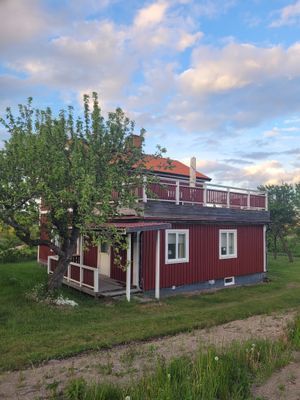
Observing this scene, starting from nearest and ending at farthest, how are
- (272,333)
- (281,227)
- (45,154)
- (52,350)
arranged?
(52,350), (272,333), (45,154), (281,227)

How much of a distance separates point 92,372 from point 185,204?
10.0m

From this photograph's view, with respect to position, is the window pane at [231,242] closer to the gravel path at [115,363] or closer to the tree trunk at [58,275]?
the gravel path at [115,363]

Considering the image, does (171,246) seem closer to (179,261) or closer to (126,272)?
(179,261)

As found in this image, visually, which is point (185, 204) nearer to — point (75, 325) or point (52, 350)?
point (75, 325)

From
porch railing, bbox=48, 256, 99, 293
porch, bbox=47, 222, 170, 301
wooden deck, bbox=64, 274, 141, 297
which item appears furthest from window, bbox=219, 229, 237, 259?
porch railing, bbox=48, 256, 99, 293

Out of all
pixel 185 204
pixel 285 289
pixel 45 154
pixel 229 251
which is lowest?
pixel 285 289

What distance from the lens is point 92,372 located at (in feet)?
19.9

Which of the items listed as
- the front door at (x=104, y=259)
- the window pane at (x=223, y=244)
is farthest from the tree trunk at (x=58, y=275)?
the window pane at (x=223, y=244)

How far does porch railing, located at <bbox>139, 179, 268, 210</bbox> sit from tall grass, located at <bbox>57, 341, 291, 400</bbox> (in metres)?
7.51

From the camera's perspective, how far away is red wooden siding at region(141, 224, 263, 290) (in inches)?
545

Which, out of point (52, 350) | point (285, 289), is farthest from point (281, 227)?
point (52, 350)

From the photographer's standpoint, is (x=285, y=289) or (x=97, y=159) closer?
(x=97, y=159)

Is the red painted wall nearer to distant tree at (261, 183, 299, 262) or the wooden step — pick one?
the wooden step

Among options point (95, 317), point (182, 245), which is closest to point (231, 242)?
point (182, 245)
